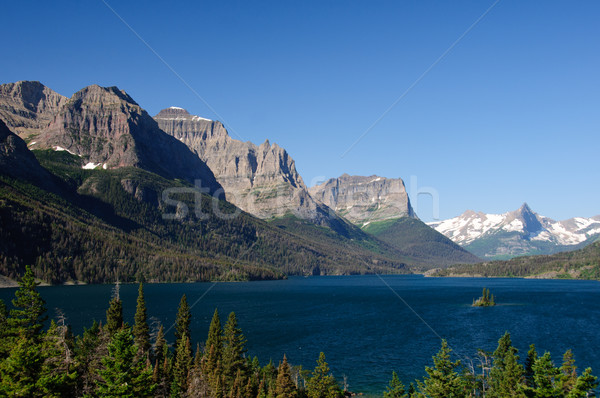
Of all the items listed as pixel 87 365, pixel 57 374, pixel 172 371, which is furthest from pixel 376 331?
pixel 57 374

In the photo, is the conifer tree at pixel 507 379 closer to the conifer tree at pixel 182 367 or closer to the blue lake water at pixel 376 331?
the blue lake water at pixel 376 331

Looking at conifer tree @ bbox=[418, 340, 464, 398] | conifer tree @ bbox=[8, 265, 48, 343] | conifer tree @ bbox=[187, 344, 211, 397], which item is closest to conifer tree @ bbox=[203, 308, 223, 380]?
conifer tree @ bbox=[187, 344, 211, 397]

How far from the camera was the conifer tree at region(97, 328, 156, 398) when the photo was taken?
4078 centimetres

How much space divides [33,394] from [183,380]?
34.7 meters

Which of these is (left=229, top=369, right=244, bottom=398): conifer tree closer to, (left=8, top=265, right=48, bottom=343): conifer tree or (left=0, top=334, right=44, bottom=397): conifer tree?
(left=8, top=265, right=48, bottom=343): conifer tree

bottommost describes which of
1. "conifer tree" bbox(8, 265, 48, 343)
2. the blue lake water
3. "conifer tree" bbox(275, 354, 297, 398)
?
the blue lake water

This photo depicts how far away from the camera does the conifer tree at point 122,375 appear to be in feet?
134

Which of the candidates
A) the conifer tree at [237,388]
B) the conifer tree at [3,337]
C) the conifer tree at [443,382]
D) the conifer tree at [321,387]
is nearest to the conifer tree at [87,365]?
the conifer tree at [3,337]

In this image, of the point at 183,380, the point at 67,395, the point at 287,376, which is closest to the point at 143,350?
the point at 183,380

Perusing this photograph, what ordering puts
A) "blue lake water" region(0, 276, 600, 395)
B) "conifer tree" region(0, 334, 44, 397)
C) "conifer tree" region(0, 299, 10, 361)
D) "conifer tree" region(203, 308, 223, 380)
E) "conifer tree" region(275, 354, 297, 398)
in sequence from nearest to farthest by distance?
"conifer tree" region(0, 334, 44, 397) → "conifer tree" region(0, 299, 10, 361) → "conifer tree" region(275, 354, 297, 398) → "conifer tree" region(203, 308, 223, 380) → "blue lake water" region(0, 276, 600, 395)

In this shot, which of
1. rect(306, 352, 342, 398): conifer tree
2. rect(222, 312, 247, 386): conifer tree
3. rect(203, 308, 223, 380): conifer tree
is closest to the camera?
rect(306, 352, 342, 398): conifer tree

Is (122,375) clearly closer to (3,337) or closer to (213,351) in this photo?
(3,337)

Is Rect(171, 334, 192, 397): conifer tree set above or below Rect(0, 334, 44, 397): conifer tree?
below

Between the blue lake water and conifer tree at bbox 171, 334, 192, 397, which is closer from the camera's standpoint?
conifer tree at bbox 171, 334, 192, 397
